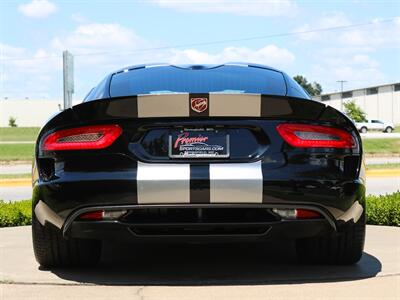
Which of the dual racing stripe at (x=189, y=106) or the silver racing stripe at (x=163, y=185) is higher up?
the dual racing stripe at (x=189, y=106)

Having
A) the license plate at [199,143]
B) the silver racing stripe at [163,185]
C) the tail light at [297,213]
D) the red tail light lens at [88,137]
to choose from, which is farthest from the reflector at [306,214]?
the red tail light lens at [88,137]

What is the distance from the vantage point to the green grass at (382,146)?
88.7ft

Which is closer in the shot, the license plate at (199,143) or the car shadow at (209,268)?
the license plate at (199,143)

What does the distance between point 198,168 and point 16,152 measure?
80.5 ft

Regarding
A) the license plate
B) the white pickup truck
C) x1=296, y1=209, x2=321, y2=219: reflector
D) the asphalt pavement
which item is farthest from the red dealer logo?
the white pickup truck

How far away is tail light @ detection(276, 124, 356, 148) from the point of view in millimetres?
3611

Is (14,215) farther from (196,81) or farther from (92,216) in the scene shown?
(92,216)

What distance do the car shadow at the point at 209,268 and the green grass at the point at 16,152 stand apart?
19.8 metres

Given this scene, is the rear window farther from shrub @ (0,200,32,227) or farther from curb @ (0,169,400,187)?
curb @ (0,169,400,187)

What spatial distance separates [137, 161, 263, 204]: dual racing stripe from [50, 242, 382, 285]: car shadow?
1.80ft

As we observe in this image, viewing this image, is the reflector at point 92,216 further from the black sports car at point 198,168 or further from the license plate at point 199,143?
the license plate at point 199,143

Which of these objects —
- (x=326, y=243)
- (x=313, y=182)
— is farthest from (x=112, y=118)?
(x=326, y=243)

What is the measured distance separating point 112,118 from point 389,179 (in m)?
12.6

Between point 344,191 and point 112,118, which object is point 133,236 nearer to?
point 112,118
